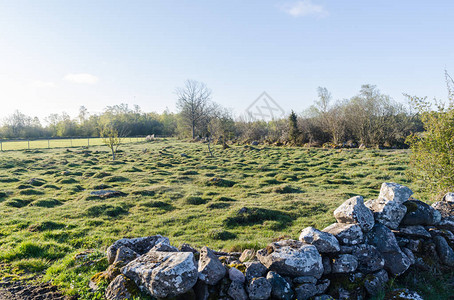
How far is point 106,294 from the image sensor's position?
4.25 metres

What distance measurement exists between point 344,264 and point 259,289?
5.46 feet

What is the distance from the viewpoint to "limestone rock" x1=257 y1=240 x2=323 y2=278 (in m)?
4.38

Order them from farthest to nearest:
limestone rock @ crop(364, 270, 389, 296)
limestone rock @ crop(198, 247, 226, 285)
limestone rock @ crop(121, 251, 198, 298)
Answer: limestone rock @ crop(364, 270, 389, 296) < limestone rock @ crop(198, 247, 226, 285) < limestone rock @ crop(121, 251, 198, 298)

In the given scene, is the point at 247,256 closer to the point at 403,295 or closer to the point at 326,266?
the point at 326,266

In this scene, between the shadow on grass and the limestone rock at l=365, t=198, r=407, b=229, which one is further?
the shadow on grass

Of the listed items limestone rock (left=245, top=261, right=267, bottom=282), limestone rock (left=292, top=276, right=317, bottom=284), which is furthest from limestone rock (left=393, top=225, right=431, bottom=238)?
limestone rock (left=245, top=261, right=267, bottom=282)

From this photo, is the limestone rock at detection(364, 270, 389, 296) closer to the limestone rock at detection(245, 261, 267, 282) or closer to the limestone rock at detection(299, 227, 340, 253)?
the limestone rock at detection(299, 227, 340, 253)

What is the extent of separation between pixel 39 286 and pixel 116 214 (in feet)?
21.8

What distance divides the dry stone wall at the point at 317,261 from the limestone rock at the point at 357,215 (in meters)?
0.02

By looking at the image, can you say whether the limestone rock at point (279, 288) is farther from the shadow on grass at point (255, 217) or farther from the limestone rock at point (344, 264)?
the shadow on grass at point (255, 217)

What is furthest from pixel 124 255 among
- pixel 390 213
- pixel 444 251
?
pixel 444 251

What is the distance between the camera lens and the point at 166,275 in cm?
380

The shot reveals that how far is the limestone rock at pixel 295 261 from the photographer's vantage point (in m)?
4.38

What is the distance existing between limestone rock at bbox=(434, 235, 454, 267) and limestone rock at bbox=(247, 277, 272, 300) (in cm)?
384
